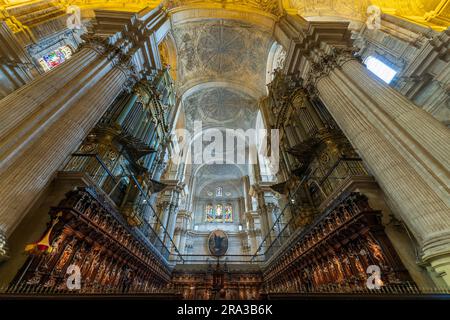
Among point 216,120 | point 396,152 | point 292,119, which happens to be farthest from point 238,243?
point 396,152

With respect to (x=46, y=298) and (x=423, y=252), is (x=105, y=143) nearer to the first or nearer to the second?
(x=46, y=298)

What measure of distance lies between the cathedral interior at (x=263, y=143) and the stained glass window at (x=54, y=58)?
2.2 inches

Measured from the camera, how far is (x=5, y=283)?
3176 mm

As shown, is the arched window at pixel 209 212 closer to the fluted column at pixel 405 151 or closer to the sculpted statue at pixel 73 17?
the fluted column at pixel 405 151

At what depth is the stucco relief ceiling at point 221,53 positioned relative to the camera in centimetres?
1510

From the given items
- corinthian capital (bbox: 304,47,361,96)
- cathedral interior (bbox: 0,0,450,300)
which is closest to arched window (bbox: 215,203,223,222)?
cathedral interior (bbox: 0,0,450,300)

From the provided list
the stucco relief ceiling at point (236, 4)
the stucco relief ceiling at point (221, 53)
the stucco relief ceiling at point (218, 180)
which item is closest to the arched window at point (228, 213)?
the stucco relief ceiling at point (218, 180)

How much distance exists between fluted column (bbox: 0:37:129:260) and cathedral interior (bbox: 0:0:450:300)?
32 millimetres

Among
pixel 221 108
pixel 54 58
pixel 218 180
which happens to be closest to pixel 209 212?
pixel 218 180

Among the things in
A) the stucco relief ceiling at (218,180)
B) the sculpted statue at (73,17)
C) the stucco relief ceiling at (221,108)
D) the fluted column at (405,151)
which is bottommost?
the fluted column at (405,151)

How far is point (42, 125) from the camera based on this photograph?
429cm

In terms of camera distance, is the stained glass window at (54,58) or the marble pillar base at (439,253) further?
the stained glass window at (54,58)

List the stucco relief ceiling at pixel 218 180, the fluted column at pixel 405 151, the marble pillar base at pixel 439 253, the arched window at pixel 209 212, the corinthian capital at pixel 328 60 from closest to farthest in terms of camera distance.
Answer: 1. the marble pillar base at pixel 439 253
2. the fluted column at pixel 405 151
3. the corinthian capital at pixel 328 60
4. the arched window at pixel 209 212
5. the stucco relief ceiling at pixel 218 180

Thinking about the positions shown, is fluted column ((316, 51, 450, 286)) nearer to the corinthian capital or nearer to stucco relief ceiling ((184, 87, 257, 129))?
the corinthian capital
